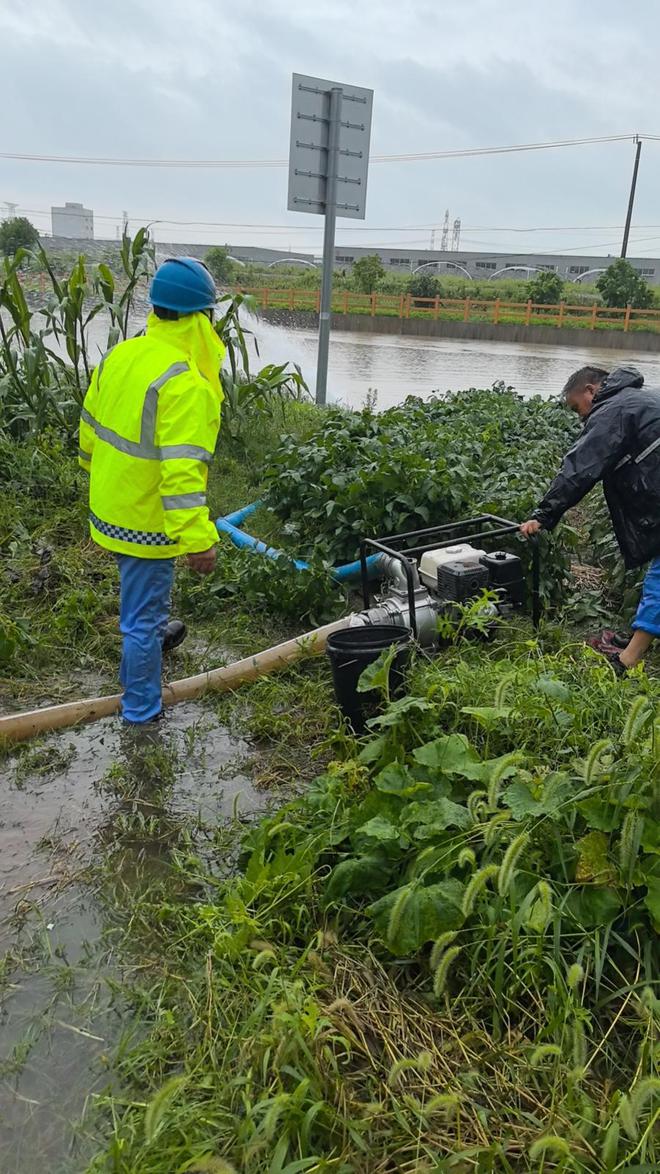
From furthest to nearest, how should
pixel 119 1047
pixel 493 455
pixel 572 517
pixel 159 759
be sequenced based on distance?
pixel 572 517 → pixel 493 455 → pixel 159 759 → pixel 119 1047

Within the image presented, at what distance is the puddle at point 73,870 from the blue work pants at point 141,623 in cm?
18

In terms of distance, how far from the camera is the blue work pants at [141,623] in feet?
11.6

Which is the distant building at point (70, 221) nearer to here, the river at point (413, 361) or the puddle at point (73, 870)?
the river at point (413, 361)

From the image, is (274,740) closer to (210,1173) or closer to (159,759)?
(159,759)

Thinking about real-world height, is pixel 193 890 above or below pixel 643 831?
below

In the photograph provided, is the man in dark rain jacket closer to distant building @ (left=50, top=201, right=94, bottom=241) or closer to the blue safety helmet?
the blue safety helmet

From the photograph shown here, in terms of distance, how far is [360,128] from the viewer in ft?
27.3

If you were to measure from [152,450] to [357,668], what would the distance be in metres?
1.21

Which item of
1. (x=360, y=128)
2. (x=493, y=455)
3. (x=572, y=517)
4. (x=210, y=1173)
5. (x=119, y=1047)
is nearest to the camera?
(x=210, y=1173)

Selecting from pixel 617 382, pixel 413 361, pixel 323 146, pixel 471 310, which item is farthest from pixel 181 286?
pixel 471 310

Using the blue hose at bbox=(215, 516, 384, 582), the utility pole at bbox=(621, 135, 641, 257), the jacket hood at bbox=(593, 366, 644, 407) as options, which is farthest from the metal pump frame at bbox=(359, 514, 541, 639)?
the utility pole at bbox=(621, 135, 641, 257)

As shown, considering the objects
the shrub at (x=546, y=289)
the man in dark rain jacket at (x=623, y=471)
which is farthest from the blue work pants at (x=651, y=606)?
the shrub at (x=546, y=289)

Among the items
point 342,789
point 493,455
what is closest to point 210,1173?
point 342,789

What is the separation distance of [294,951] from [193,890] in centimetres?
51
